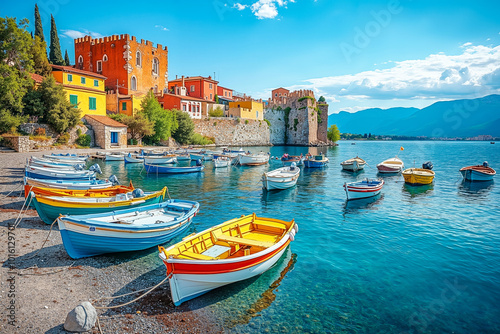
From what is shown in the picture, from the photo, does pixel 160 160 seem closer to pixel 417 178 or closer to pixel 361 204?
pixel 361 204

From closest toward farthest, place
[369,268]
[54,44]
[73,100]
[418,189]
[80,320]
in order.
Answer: [80,320]
[369,268]
[418,189]
[73,100]
[54,44]

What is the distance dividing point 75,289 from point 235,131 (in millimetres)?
52135

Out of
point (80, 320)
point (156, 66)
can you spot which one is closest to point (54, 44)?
point (156, 66)

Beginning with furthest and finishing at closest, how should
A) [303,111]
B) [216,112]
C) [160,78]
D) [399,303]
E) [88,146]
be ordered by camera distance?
[303,111] < [216,112] < [160,78] < [88,146] < [399,303]

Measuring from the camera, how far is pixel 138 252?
8.49 m

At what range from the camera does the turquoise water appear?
603 centimetres

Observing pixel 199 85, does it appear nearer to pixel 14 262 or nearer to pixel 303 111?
pixel 303 111

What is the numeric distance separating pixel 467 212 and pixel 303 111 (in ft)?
170

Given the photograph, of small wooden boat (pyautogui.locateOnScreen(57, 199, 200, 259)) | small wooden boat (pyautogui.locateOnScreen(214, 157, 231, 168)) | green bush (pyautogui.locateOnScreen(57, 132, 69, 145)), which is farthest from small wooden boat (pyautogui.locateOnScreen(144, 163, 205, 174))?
small wooden boat (pyautogui.locateOnScreen(57, 199, 200, 259))

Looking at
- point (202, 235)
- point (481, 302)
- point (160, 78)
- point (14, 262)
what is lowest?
point (481, 302)

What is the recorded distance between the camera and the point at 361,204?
15.8 m

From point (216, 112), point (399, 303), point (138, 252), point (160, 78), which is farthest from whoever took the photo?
point (216, 112)

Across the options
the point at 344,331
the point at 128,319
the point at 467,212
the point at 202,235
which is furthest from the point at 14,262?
the point at 467,212

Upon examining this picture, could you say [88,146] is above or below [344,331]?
above
